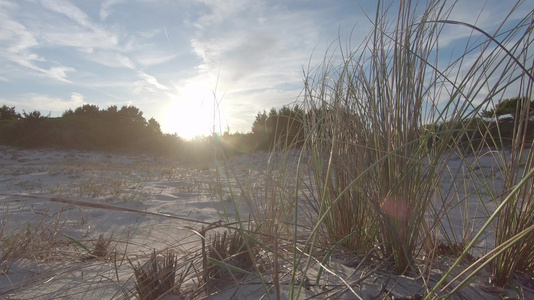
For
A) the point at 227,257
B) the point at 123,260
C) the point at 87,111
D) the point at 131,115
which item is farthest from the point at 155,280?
the point at 87,111

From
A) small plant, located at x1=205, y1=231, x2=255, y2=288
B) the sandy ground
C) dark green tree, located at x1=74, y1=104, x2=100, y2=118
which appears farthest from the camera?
dark green tree, located at x1=74, y1=104, x2=100, y2=118

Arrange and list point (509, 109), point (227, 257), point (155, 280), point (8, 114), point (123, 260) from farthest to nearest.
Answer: point (8, 114), point (509, 109), point (123, 260), point (227, 257), point (155, 280)

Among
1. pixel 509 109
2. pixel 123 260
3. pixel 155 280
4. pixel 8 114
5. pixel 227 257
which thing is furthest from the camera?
pixel 8 114

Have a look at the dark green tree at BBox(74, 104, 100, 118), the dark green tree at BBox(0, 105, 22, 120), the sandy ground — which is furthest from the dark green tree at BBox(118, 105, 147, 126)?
the sandy ground

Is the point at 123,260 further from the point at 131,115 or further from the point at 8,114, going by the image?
the point at 8,114

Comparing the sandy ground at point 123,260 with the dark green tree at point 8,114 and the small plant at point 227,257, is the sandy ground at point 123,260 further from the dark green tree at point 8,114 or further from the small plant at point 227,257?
the dark green tree at point 8,114

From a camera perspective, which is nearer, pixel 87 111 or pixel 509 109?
pixel 509 109

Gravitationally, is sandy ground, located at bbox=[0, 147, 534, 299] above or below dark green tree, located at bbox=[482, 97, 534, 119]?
below

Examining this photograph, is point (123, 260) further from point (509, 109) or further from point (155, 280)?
point (509, 109)

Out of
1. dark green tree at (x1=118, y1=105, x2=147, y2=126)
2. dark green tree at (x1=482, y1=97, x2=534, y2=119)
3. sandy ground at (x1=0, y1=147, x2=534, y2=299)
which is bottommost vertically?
sandy ground at (x1=0, y1=147, x2=534, y2=299)

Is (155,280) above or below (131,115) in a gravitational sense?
below

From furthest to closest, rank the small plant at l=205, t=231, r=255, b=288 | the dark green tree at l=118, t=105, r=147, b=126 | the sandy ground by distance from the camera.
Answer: the dark green tree at l=118, t=105, r=147, b=126, the small plant at l=205, t=231, r=255, b=288, the sandy ground

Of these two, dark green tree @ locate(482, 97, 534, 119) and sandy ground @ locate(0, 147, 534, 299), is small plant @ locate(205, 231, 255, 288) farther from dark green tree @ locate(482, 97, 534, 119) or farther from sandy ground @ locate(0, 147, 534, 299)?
dark green tree @ locate(482, 97, 534, 119)

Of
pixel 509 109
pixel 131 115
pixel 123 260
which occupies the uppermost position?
pixel 131 115
